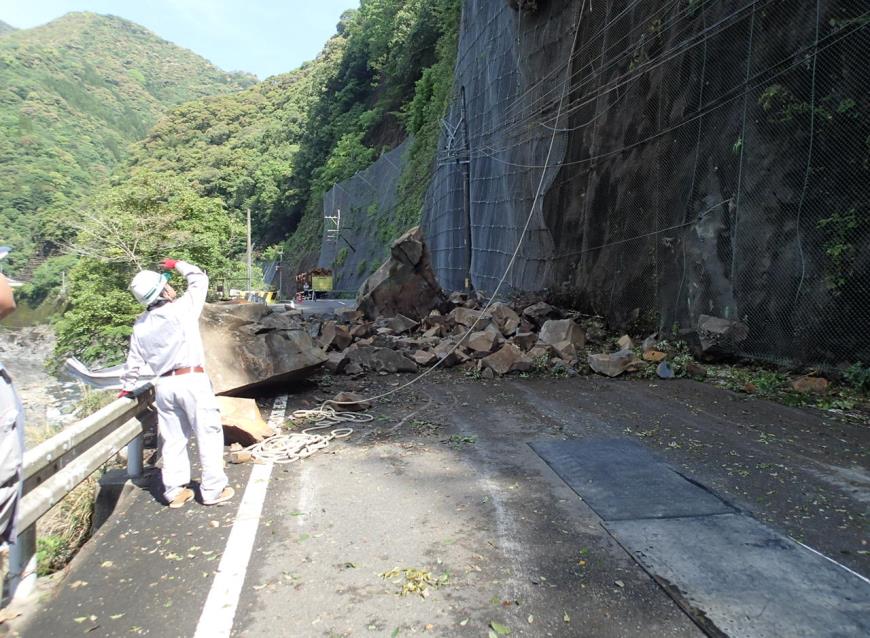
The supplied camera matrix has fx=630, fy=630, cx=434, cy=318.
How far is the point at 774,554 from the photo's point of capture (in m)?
3.54

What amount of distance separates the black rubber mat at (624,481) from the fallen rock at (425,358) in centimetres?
482

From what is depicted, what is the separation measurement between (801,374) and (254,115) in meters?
108

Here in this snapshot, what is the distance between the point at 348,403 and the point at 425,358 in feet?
11.4

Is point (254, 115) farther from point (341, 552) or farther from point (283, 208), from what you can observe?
point (341, 552)

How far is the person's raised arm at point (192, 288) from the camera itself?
188 inches

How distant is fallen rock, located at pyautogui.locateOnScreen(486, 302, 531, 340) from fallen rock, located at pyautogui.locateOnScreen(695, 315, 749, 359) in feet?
12.3

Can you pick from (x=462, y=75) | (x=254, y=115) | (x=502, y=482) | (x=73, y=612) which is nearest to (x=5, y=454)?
(x=73, y=612)

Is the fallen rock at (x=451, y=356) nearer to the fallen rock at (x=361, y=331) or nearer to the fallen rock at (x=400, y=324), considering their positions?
the fallen rock at (x=361, y=331)

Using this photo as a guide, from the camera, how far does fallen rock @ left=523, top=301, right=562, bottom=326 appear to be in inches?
535

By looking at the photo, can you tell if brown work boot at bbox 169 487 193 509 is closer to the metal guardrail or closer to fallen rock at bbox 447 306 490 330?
the metal guardrail

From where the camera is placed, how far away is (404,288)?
627 inches

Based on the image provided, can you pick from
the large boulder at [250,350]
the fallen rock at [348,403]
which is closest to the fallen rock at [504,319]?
the large boulder at [250,350]

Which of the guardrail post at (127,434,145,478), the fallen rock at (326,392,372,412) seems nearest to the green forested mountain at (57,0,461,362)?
the fallen rock at (326,392,372,412)

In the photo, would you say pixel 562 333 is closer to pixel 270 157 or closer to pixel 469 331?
pixel 469 331
